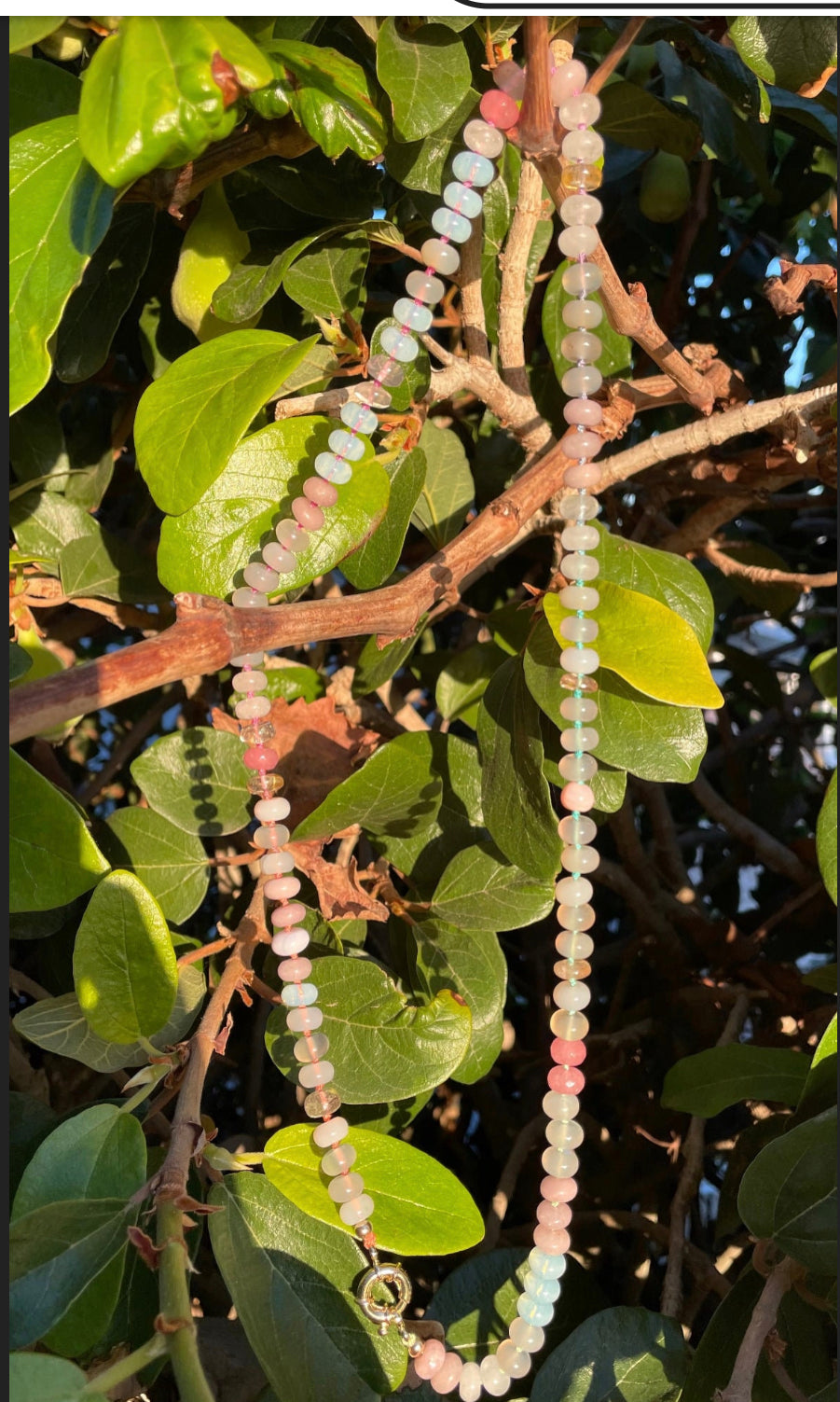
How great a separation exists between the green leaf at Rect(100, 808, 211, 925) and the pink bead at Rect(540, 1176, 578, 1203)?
0.23 m

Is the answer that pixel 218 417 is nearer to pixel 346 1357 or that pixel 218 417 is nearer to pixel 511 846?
pixel 511 846

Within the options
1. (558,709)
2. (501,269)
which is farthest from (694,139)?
(558,709)

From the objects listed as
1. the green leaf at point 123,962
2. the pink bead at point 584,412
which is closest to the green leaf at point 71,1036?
the green leaf at point 123,962

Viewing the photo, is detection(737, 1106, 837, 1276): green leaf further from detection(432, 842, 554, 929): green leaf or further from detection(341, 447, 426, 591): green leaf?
detection(341, 447, 426, 591): green leaf

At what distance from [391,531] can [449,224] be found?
144 mm

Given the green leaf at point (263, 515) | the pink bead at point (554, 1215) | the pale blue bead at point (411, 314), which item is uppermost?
the pale blue bead at point (411, 314)

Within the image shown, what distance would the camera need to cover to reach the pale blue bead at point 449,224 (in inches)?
19.2

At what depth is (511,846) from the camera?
1.77 ft

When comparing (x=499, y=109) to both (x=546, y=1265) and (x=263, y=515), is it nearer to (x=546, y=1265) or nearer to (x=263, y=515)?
(x=263, y=515)

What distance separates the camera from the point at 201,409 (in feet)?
1.56

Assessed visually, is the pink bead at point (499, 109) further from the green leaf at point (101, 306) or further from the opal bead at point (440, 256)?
the green leaf at point (101, 306)

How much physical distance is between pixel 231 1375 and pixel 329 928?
24 cm

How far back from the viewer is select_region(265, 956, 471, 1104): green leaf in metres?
0.52

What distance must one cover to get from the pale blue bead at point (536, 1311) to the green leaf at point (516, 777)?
20 cm
